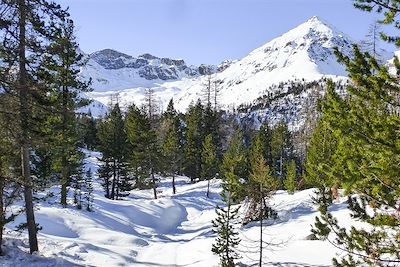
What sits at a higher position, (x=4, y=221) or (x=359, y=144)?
(x=359, y=144)

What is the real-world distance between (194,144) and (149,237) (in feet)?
90.7

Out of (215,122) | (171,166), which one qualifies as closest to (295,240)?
(171,166)

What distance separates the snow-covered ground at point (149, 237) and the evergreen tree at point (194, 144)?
16012 mm

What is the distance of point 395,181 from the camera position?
7.09 m

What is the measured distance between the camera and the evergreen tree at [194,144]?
186 feet

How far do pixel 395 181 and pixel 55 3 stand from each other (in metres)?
12.6

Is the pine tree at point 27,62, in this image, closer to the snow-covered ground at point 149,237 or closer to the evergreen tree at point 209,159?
the snow-covered ground at point 149,237

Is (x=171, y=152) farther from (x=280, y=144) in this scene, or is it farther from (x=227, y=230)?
(x=227, y=230)

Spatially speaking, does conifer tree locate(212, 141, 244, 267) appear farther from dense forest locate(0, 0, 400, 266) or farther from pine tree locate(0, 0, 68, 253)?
pine tree locate(0, 0, 68, 253)

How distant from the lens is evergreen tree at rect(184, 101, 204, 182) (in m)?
56.8

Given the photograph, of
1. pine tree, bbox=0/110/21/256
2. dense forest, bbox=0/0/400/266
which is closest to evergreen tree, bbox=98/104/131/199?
dense forest, bbox=0/0/400/266

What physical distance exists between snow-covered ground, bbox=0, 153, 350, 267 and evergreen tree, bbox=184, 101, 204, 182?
1601 centimetres

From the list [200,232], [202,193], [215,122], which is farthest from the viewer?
[215,122]

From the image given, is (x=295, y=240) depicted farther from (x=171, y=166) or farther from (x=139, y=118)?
(x=171, y=166)
